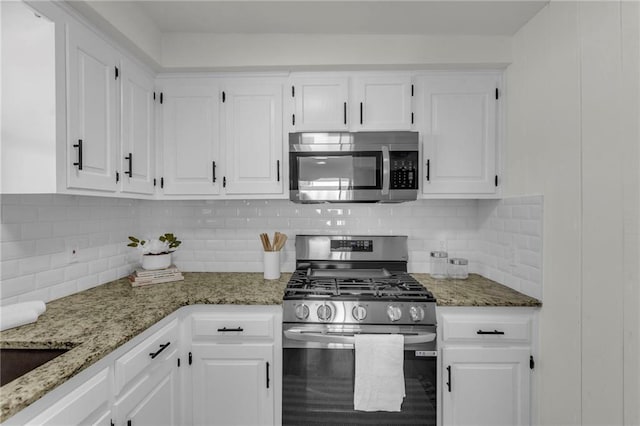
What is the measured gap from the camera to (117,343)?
119cm

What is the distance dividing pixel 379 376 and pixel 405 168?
1224mm

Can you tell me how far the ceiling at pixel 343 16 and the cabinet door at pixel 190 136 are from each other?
1.21 ft

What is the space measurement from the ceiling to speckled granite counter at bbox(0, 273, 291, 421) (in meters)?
1.61

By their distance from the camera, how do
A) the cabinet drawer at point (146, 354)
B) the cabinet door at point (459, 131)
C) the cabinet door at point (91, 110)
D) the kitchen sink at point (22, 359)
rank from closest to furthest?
the kitchen sink at point (22, 359) < the cabinet drawer at point (146, 354) < the cabinet door at point (91, 110) < the cabinet door at point (459, 131)

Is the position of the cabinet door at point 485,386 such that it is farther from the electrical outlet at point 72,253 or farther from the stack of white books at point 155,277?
the electrical outlet at point 72,253

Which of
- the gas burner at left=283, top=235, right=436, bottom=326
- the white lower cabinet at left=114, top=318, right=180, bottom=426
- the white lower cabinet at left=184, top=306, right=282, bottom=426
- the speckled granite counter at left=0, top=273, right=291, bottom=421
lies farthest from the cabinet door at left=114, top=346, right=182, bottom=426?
the gas burner at left=283, top=235, right=436, bottom=326

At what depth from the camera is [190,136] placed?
7.17 feet

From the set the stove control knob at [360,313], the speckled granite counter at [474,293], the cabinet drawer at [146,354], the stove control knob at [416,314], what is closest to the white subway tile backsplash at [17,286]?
the cabinet drawer at [146,354]

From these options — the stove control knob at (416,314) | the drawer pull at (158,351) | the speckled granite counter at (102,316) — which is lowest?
the drawer pull at (158,351)

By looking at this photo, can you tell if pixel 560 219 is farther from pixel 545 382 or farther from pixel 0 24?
pixel 0 24

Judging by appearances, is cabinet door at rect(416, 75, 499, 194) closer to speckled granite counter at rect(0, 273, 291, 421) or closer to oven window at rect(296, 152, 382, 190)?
oven window at rect(296, 152, 382, 190)

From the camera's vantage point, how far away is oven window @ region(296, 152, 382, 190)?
2086 millimetres

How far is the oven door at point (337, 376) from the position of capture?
1.76 meters

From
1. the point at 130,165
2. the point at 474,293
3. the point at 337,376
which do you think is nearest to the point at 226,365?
the point at 337,376
